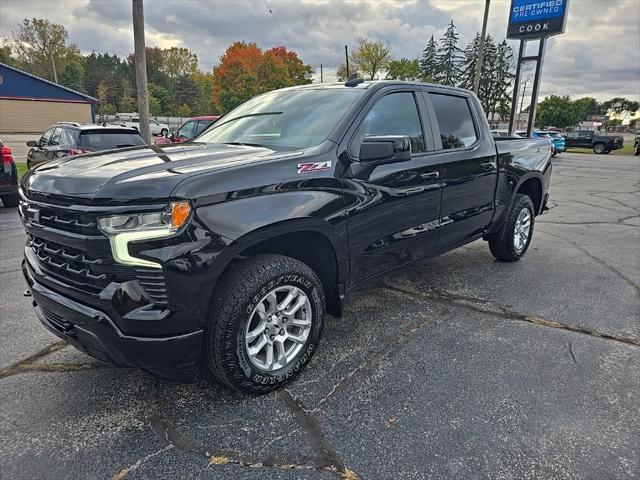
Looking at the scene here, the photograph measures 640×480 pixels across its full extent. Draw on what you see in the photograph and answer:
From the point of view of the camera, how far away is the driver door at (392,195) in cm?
306

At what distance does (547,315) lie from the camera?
3939 mm

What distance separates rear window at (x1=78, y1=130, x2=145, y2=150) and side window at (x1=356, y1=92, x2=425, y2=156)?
23.5 feet

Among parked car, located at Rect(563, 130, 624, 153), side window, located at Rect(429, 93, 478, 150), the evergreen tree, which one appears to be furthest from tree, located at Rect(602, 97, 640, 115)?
side window, located at Rect(429, 93, 478, 150)

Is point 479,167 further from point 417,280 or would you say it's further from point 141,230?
point 141,230

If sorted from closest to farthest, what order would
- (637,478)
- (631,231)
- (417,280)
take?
1. (637,478)
2. (417,280)
3. (631,231)

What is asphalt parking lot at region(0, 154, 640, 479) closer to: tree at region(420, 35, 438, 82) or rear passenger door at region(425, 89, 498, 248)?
rear passenger door at region(425, 89, 498, 248)

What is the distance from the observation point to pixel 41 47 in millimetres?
60406

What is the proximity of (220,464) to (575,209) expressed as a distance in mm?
9364

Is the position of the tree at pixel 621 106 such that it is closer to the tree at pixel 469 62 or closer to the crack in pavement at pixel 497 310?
the tree at pixel 469 62

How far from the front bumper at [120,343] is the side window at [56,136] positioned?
340 inches

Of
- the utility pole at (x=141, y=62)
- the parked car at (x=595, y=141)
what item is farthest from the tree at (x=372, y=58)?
the utility pole at (x=141, y=62)

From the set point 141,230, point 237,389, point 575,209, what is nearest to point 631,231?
point 575,209

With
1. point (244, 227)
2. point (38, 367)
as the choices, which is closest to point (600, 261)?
point (244, 227)

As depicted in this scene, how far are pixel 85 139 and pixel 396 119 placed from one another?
7847 mm
